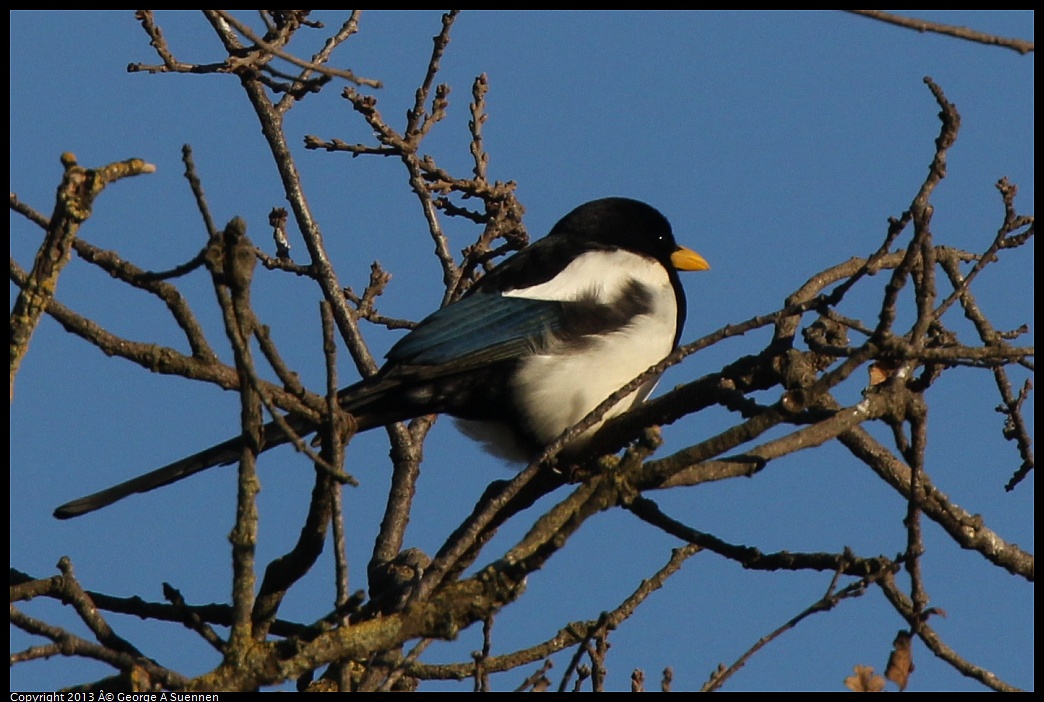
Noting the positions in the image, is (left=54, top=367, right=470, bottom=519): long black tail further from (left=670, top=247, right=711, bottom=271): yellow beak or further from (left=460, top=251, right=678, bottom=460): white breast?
(left=670, top=247, right=711, bottom=271): yellow beak

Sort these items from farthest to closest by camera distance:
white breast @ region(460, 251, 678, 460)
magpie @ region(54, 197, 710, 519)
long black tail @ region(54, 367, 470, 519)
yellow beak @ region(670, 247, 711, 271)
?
yellow beak @ region(670, 247, 711, 271)
white breast @ region(460, 251, 678, 460)
magpie @ region(54, 197, 710, 519)
long black tail @ region(54, 367, 470, 519)

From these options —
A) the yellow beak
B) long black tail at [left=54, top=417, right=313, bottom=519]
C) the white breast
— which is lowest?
long black tail at [left=54, top=417, right=313, bottom=519]

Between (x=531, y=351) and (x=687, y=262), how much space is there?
46.4 inches

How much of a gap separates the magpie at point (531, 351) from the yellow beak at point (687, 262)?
43 cm

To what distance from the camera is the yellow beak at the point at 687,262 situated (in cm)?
543

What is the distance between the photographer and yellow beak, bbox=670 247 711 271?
17.8 feet

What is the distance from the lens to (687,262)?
5.43 meters

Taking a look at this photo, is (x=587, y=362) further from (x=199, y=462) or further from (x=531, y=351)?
(x=199, y=462)

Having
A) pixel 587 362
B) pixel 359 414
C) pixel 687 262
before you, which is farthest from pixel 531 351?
pixel 687 262

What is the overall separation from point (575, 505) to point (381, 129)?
2064 mm

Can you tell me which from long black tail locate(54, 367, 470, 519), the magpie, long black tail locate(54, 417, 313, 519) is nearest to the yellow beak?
the magpie

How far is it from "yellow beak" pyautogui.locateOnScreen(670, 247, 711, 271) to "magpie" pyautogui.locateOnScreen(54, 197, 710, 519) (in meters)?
0.43
